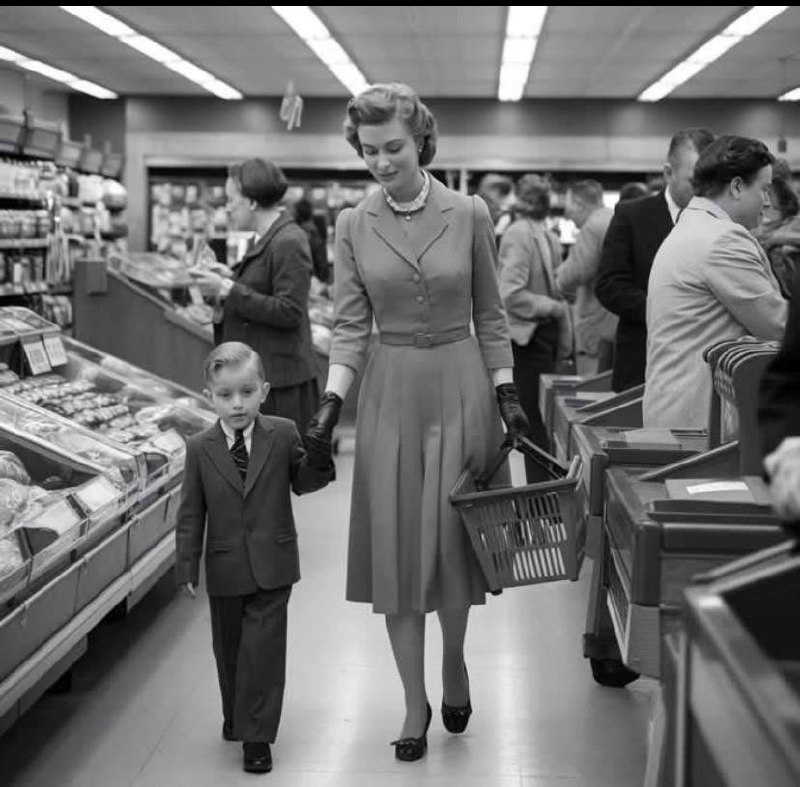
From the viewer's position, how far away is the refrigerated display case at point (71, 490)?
3.42 m

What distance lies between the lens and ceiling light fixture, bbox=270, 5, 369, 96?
11102mm

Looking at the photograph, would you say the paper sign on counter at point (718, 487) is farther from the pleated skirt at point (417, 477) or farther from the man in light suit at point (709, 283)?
the man in light suit at point (709, 283)

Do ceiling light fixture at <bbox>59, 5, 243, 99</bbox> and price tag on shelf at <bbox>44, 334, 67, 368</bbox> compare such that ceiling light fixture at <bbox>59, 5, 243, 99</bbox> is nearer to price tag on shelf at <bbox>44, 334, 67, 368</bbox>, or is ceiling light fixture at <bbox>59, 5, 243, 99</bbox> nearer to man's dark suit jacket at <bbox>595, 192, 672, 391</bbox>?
price tag on shelf at <bbox>44, 334, 67, 368</bbox>

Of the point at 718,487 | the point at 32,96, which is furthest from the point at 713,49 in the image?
the point at 718,487

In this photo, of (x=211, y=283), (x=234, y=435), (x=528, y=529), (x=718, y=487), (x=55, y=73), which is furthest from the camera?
(x=55, y=73)

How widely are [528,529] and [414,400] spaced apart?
52cm

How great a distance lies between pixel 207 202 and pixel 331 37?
5.37m

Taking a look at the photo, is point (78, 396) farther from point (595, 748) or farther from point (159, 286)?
point (159, 286)

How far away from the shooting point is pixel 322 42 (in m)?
12.7

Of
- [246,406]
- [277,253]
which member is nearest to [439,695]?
[246,406]

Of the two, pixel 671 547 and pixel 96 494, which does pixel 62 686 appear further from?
pixel 671 547

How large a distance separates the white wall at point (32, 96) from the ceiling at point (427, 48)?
28 centimetres

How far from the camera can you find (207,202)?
1734 cm

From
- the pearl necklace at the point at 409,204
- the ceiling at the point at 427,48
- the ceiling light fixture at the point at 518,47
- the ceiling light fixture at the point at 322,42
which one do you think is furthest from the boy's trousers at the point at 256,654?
the ceiling at the point at 427,48
